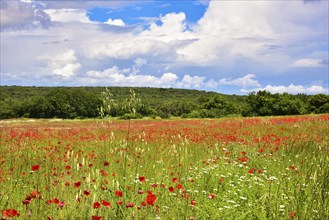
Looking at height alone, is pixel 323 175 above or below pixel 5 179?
above

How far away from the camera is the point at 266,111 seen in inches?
2418

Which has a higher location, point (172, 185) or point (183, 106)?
point (183, 106)

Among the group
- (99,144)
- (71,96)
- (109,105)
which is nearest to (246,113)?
(71,96)

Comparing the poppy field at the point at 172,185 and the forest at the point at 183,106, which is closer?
the poppy field at the point at 172,185

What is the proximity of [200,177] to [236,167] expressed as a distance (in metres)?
1.17

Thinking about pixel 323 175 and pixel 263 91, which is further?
pixel 263 91

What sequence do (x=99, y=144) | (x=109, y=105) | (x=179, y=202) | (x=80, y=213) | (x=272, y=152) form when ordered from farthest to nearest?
(x=99, y=144), (x=272, y=152), (x=109, y=105), (x=179, y=202), (x=80, y=213)

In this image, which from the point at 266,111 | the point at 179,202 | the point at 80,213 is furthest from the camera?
the point at 266,111

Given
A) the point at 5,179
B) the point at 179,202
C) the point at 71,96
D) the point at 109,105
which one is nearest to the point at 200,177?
the point at 179,202

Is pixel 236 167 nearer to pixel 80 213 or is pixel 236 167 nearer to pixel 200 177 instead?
pixel 200 177

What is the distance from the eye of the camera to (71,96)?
88438mm

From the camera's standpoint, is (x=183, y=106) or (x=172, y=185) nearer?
(x=172, y=185)

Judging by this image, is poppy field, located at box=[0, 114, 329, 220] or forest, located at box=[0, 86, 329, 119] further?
forest, located at box=[0, 86, 329, 119]

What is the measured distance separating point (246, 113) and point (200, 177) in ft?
191
